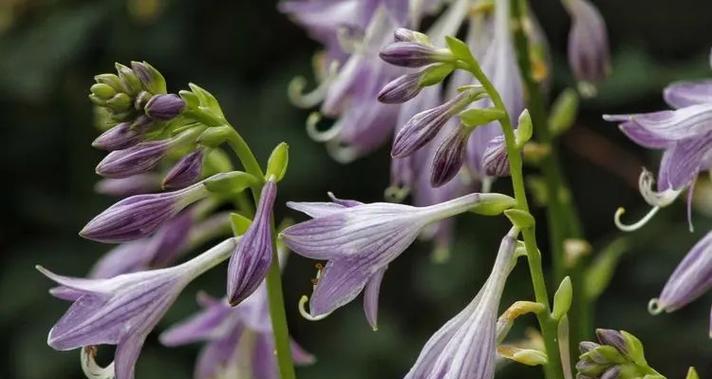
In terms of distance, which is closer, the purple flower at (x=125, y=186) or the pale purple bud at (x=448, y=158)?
the pale purple bud at (x=448, y=158)

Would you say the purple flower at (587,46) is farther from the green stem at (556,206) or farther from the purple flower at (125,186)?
the purple flower at (125,186)

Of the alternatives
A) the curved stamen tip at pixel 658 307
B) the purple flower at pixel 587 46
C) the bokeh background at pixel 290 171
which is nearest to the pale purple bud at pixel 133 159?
the curved stamen tip at pixel 658 307

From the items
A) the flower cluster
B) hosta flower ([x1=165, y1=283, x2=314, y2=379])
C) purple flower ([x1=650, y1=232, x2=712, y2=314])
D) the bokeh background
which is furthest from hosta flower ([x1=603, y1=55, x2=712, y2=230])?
the bokeh background

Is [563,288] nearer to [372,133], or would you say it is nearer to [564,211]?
[564,211]

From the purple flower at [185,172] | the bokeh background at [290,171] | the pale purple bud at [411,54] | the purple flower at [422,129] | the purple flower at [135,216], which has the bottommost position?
the bokeh background at [290,171]

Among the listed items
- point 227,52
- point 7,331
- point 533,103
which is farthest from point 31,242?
point 533,103

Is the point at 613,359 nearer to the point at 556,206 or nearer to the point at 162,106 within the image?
the point at 162,106

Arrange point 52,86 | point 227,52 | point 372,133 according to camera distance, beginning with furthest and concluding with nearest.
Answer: point 227,52, point 52,86, point 372,133
